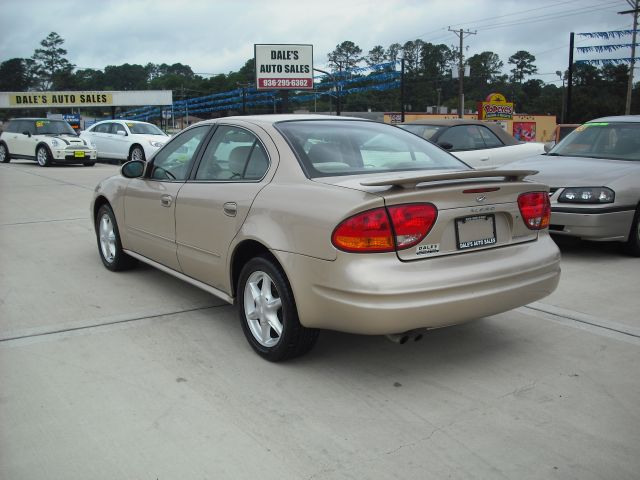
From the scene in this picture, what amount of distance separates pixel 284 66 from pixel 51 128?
22385 millimetres

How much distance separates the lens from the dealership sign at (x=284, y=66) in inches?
1595

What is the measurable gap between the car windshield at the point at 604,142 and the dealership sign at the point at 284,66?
3425cm

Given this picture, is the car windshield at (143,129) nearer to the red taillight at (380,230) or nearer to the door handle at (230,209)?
the door handle at (230,209)

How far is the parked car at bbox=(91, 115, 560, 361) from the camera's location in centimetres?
327

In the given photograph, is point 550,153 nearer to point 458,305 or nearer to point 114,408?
point 458,305

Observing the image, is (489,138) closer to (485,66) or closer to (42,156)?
(42,156)

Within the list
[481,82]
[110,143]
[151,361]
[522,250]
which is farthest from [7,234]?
[481,82]

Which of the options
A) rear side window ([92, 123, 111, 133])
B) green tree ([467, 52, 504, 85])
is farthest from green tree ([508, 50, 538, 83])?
rear side window ([92, 123, 111, 133])

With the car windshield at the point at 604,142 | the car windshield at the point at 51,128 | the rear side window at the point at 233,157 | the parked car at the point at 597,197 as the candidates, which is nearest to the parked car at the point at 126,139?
the car windshield at the point at 51,128

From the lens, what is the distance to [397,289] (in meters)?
3.22

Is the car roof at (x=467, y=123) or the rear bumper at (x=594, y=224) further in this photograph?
the car roof at (x=467, y=123)

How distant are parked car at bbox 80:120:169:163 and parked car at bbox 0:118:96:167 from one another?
776 millimetres

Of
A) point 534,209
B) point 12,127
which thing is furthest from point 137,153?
point 534,209

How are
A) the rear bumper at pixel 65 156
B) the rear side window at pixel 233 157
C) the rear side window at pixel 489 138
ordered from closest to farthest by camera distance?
the rear side window at pixel 233 157 → the rear side window at pixel 489 138 → the rear bumper at pixel 65 156
